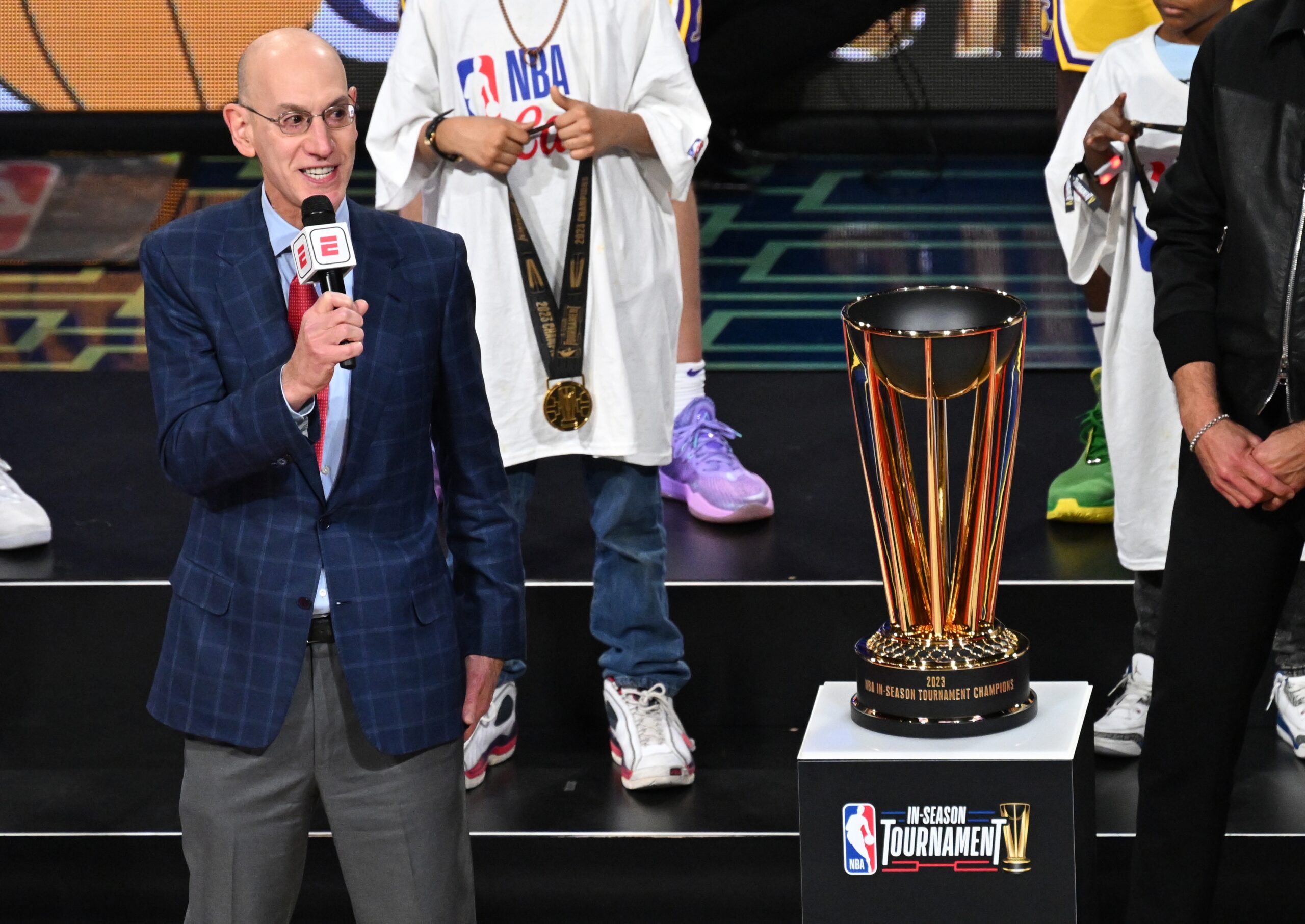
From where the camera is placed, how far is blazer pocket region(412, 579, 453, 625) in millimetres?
1854

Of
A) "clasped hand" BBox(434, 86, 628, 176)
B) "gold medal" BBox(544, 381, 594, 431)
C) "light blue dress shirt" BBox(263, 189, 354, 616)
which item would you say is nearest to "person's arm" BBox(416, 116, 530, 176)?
"clasped hand" BBox(434, 86, 628, 176)

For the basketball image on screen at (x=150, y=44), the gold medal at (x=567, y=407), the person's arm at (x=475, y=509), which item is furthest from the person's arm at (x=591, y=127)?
the basketball image on screen at (x=150, y=44)

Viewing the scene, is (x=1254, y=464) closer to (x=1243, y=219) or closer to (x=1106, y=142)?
(x=1243, y=219)

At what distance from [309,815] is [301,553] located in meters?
0.31

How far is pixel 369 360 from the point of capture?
1808mm

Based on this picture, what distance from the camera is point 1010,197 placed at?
5273 millimetres

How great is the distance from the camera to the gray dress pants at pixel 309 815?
181cm

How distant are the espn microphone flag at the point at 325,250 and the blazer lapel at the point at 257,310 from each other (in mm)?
230

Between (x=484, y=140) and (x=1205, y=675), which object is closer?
(x=1205, y=675)

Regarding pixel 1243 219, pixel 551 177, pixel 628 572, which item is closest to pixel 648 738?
pixel 628 572

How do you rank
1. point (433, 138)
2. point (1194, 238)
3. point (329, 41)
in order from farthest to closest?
point (329, 41), point (433, 138), point (1194, 238)

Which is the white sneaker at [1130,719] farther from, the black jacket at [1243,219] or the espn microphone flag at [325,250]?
the espn microphone flag at [325,250]

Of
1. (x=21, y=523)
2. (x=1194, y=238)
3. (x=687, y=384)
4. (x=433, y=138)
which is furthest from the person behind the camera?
(x=687, y=384)

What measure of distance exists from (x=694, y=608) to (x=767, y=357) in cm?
171
